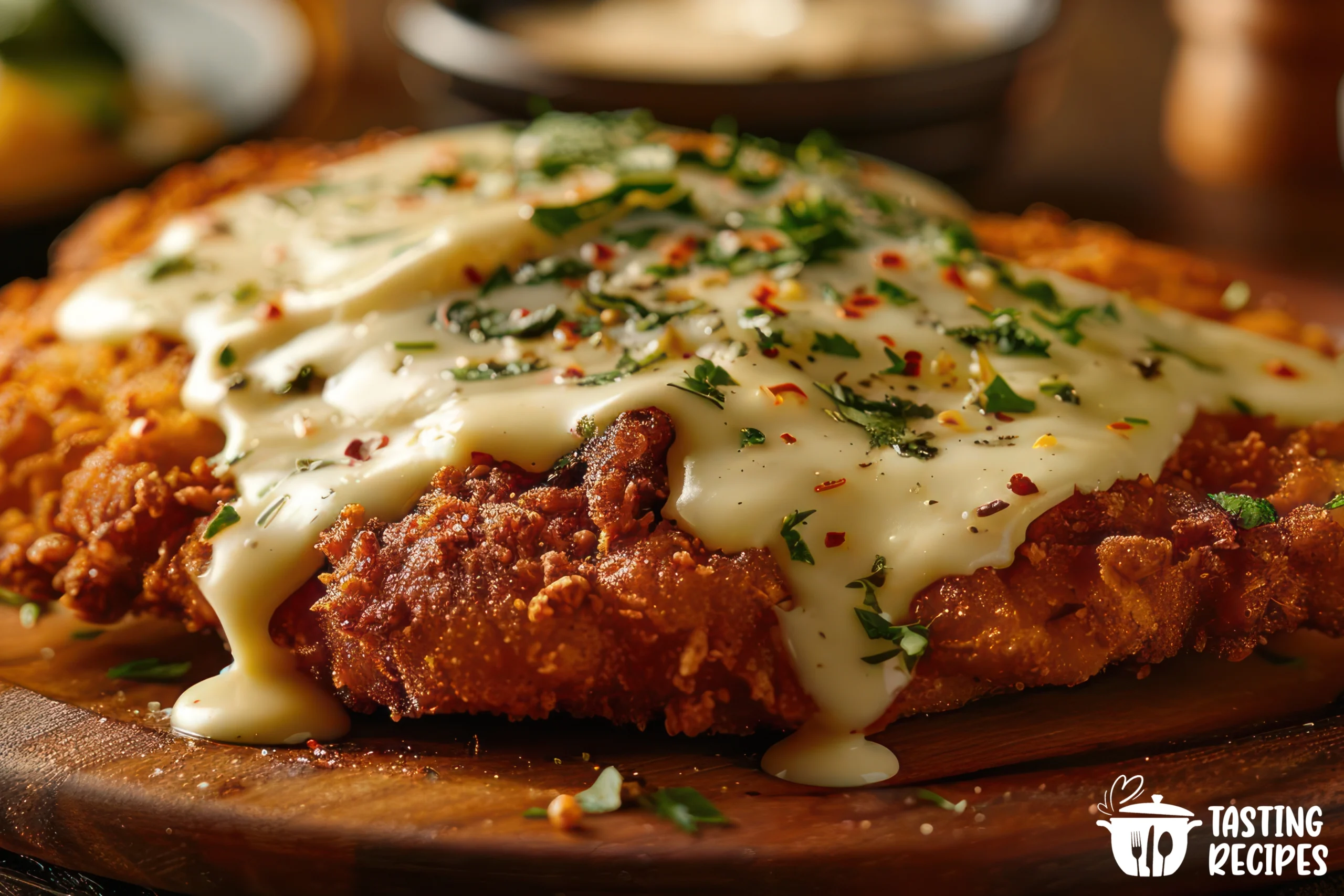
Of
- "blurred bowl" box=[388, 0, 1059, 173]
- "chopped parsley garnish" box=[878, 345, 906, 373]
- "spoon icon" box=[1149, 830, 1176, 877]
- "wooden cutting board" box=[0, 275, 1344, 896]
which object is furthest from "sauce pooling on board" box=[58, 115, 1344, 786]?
"blurred bowl" box=[388, 0, 1059, 173]

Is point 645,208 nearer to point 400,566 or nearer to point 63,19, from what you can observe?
point 400,566

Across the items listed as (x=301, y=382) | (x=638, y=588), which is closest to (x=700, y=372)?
(x=638, y=588)

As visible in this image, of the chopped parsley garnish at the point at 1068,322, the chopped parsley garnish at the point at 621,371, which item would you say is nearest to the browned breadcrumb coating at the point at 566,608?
the chopped parsley garnish at the point at 621,371

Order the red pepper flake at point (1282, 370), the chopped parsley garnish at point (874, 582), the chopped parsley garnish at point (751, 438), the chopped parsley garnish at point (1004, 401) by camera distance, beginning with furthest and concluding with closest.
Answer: the red pepper flake at point (1282, 370)
the chopped parsley garnish at point (1004, 401)
the chopped parsley garnish at point (751, 438)
the chopped parsley garnish at point (874, 582)

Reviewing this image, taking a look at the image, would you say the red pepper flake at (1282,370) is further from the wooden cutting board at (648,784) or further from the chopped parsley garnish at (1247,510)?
the wooden cutting board at (648,784)

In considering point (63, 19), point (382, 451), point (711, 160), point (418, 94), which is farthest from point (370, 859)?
point (63, 19)

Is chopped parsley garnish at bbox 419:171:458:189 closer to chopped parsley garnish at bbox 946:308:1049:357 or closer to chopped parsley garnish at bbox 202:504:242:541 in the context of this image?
chopped parsley garnish at bbox 202:504:242:541
